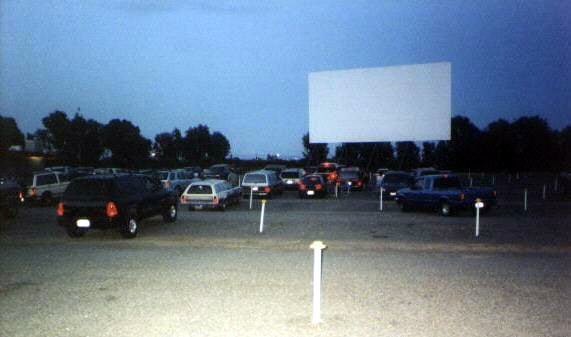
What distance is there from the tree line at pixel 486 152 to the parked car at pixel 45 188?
5124 centimetres

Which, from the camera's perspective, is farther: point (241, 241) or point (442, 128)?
point (442, 128)

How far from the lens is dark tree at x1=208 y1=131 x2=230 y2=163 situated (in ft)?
386

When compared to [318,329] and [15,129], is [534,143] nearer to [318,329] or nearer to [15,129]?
[318,329]

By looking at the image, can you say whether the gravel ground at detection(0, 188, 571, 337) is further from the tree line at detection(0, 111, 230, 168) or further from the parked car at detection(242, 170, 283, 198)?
the tree line at detection(0, 111, 230, 168)

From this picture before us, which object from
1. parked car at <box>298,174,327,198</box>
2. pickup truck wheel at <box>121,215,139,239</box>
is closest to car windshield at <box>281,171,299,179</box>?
parked car at <box>298,174,327,198</box>

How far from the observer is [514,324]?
247 inches

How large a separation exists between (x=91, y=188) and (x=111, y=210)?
1.11 meters

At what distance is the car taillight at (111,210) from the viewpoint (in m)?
13.6

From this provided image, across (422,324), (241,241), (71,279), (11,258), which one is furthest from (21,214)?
(422,324)

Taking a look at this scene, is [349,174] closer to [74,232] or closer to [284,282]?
[74,232]

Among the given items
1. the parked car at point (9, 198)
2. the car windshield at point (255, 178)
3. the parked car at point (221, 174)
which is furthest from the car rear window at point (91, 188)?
the parked car at point (221, 174)

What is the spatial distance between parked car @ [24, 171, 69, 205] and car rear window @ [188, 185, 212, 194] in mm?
8816

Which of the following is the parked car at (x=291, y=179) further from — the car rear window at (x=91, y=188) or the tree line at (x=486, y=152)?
the tree line at (x=486, y=152)

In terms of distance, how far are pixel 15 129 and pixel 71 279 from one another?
103281 millimetres
